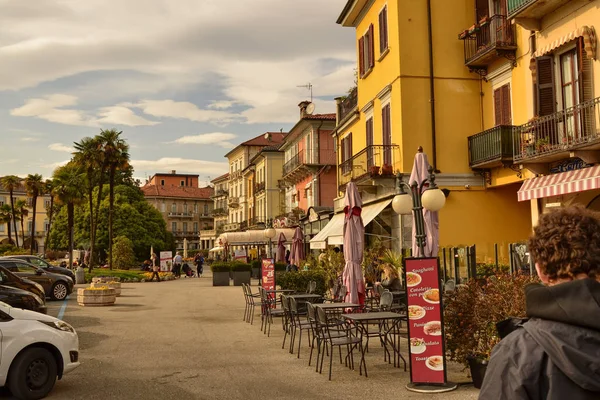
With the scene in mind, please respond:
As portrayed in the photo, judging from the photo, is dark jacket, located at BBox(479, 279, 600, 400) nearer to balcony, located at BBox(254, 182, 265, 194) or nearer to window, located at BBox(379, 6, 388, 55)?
window, located at BBox(379, 6, 388, 55)

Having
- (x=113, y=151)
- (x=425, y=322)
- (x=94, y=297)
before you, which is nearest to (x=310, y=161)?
(x=113, y=151)

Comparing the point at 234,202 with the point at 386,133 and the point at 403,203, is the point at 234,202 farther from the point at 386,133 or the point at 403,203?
the point at 403,203

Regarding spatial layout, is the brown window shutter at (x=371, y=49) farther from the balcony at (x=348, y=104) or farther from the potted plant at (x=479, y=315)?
the potted plant at (x=479, y=315)

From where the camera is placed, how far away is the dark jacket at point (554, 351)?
203 cm

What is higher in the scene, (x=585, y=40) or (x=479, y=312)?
(x=585, y=40)

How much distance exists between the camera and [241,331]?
14.8 m

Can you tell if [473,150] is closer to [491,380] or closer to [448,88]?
[448,88]

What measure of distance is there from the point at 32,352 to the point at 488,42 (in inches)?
663

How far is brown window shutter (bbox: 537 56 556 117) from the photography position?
16141 mm

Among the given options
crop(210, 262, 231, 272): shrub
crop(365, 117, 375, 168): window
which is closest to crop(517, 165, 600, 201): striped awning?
crop(365, 117, 375, 168): window

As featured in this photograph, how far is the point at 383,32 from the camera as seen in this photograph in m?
23.7

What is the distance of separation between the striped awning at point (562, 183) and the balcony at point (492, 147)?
257 centimetres

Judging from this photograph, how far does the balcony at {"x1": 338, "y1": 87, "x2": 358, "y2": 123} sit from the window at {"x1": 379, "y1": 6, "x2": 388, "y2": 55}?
581 cm

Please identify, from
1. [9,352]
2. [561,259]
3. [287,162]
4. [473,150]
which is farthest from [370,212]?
[287,162]
